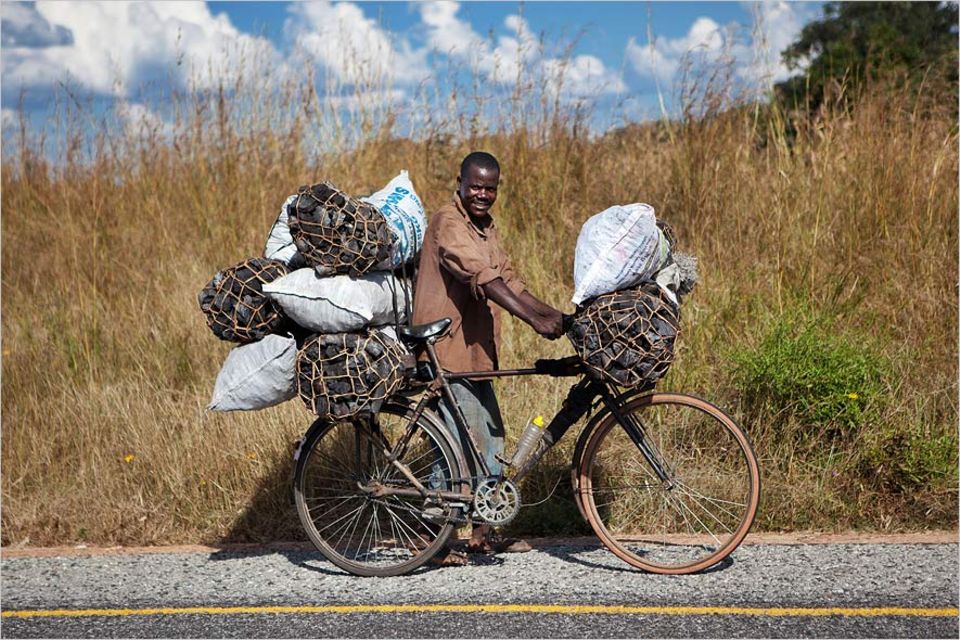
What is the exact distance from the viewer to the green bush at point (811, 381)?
6234 millimetres

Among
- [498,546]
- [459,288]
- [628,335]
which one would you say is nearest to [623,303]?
[628,335]

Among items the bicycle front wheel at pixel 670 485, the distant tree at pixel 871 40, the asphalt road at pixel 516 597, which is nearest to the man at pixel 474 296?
the bicycle front wheel at pixel 670 485

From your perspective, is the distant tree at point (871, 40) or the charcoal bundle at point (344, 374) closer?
the charcoal bundle at point (344, 374)

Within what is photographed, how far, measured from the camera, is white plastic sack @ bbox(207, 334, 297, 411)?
5.10 m

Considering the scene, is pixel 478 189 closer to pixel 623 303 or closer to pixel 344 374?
pixel 623 303

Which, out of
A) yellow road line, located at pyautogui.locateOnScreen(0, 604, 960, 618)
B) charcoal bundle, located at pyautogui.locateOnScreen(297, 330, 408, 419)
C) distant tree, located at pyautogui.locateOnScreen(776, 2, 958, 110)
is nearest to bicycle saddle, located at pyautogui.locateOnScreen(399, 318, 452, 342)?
charcoal bundle, located at pyautogui.locateOnScreen(297, 330, 408, 419)

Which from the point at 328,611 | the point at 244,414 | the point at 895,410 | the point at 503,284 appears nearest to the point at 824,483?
the point at 895,410

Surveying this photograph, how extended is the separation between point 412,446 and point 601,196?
185 inches

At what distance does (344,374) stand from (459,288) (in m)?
0.82

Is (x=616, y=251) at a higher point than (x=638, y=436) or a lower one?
higher

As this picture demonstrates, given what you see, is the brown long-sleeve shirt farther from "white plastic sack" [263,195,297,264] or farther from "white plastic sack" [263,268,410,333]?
"white plastic sack" [263,195,297,264]

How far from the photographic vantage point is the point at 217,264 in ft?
30.7

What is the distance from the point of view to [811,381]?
20.5ft

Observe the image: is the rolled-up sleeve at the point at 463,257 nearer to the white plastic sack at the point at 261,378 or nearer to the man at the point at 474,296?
the man at the point at 474,296
